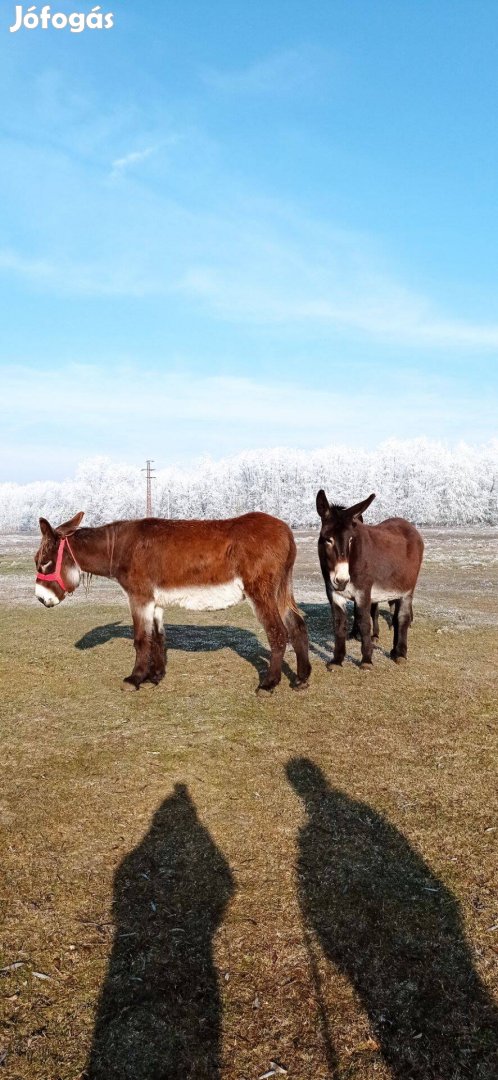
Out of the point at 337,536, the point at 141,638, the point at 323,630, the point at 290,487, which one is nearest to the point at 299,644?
the point at 337,536

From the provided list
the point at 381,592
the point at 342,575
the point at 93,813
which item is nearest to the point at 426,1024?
the point at 93,813

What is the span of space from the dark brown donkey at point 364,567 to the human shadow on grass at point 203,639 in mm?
1369

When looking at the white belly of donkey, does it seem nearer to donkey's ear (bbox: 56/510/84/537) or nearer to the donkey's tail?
the donkey's tail

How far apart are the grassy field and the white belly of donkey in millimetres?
1261

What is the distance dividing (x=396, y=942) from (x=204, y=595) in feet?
16.0

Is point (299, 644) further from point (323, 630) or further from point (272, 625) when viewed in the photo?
point (323, 630)

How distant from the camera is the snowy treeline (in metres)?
80.4

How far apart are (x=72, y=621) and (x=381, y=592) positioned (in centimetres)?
771

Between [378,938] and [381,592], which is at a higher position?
[381,592]

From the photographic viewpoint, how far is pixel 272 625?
7602mm

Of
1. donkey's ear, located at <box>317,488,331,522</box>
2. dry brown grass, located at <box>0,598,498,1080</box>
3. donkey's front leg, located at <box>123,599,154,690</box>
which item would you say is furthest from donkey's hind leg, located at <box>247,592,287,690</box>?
donkey's ear, located at <box>317,488,331,522</box>

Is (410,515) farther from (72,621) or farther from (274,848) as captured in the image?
(274,848)

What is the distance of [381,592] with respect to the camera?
30.2 feet

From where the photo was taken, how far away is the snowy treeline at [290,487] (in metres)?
80.4
